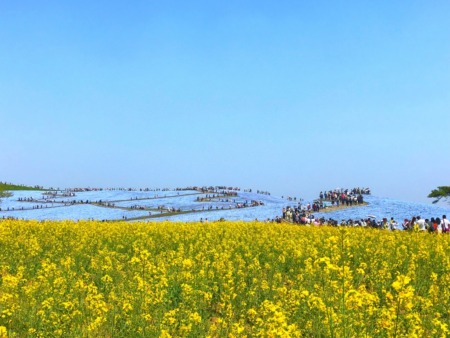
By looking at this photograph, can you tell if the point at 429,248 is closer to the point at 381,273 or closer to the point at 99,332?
the point at 381,273

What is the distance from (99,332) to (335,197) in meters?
42.8

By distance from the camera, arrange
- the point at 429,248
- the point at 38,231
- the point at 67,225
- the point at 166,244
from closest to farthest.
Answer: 1. the point at 429,248
2. the point at 166,244
3. the point at 38,231
4. the point at 67,225

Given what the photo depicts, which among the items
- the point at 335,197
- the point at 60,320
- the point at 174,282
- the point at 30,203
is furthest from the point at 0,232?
the point at 30,203

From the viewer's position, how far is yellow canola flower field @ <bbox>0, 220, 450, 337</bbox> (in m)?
6.03

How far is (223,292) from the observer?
877cm

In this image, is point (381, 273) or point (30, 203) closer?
point (381, 273)

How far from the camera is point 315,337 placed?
703 centimetres

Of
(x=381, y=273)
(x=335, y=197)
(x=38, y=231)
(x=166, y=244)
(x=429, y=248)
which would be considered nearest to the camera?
(x=381, y=273)

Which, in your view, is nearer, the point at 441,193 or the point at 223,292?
the point at 223,292

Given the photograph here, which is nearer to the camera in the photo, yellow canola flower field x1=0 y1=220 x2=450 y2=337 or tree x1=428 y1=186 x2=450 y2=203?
yellow canola flower field x1=0 y1=220 x2=450 y2=337

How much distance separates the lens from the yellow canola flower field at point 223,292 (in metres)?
6.03

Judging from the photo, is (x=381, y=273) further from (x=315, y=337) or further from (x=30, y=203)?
(x=30, y=203)

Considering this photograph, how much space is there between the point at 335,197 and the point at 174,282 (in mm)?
39493

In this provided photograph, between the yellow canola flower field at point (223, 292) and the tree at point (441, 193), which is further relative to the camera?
the tree at point (441, 193)
